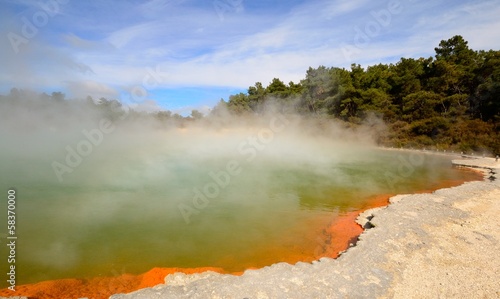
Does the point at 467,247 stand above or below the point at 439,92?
below

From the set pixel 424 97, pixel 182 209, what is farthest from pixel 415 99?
pixel 182 209

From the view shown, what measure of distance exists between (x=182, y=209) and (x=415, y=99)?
30319 mm

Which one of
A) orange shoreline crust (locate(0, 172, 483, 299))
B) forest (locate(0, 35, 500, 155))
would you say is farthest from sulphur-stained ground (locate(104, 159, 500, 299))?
forest (locate(0, 35, 500, 155))

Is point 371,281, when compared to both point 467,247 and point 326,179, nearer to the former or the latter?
point 467,247

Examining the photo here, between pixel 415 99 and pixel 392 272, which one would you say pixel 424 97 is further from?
pixel 392 272

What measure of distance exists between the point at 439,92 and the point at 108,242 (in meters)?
34.8

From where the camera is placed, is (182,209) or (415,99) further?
(415,99)

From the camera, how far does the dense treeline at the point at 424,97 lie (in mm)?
25281

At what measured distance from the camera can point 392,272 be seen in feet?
15.9

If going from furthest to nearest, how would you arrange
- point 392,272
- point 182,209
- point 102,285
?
point 182,209 < point 102,285 < point 392,272

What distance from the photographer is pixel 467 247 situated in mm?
5809

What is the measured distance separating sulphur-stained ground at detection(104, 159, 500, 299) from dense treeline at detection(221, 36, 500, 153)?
21.4 metres

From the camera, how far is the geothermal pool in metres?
6.29

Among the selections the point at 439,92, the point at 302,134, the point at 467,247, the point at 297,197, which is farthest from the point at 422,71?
the point at 467,247
